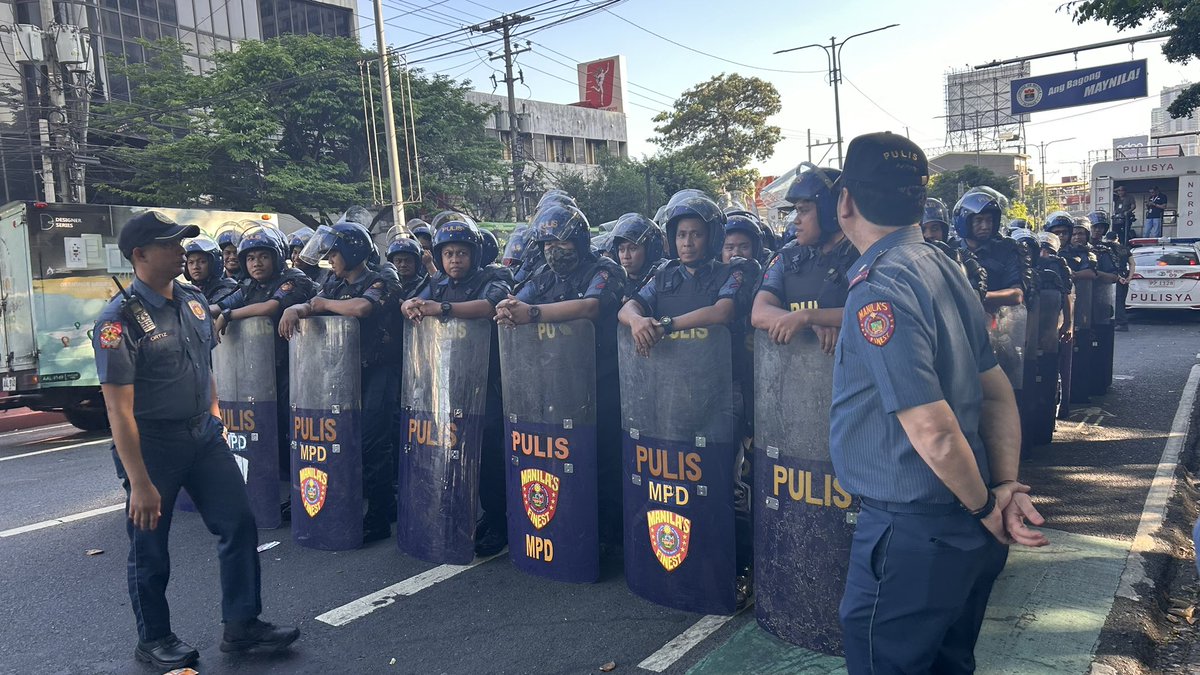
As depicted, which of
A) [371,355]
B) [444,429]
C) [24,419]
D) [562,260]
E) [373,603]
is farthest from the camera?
[24,419]

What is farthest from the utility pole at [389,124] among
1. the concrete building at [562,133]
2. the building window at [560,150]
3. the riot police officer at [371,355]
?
the building window at [560,150]

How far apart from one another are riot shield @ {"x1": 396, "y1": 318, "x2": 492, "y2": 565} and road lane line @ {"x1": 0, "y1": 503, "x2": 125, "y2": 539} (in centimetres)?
320

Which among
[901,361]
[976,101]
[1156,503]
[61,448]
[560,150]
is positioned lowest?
[1156,503]

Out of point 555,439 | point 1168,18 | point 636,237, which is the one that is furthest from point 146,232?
point 1168,18

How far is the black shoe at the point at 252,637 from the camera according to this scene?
3.94m

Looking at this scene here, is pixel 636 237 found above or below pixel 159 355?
above

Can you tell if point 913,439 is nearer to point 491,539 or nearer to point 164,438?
point 164,438

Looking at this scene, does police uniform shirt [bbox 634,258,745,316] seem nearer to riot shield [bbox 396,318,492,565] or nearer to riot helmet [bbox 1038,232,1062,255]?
riot shield [bbox 396,318,492,565]

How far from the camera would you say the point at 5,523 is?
6453 mm

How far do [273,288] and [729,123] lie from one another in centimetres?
3690

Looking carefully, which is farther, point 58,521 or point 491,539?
point 58,521

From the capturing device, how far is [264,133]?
75.9 ft

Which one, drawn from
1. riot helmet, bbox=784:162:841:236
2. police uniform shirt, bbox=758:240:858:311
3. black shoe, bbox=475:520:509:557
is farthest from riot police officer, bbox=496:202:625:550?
riot helmet, bbox=784:162:841:236

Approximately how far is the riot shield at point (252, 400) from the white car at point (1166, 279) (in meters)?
15.3
